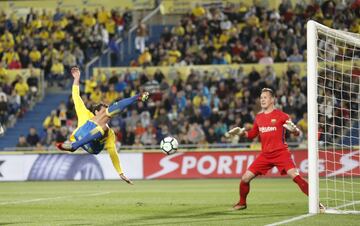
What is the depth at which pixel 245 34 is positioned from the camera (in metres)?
34.4

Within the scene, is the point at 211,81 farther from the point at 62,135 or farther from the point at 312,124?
the point at 312,124

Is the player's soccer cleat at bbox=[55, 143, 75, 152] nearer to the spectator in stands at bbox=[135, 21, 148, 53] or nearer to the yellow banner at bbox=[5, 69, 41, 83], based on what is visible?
the yellow banner at bbox=[5, 69, 41, 83]

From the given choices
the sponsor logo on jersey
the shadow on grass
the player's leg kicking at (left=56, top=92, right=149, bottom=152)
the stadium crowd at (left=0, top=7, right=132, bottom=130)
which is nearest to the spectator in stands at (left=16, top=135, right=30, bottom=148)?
the stadium crowd at (left=0, top=7, right=132, bottom=130)

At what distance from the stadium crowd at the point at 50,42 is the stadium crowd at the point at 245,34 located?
2771mm

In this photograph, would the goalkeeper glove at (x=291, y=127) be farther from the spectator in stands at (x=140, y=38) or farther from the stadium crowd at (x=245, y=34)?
the spectator in stands at (x=140, y=38)

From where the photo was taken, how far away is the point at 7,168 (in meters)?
30.0

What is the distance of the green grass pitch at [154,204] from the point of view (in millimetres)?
13852

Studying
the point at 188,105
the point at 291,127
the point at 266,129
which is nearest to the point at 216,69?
the point at 188,105

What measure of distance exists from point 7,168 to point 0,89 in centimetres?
610

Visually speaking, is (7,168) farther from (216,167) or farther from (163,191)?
(163,191)

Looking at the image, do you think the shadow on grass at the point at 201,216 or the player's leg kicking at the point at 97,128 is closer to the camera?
the shadow on grass at the point at 201,216

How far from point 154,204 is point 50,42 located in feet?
69.5

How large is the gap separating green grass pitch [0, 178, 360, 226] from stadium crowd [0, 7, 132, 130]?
9.90 m

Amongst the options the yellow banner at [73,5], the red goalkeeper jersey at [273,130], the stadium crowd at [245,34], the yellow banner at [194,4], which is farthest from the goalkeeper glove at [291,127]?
the yellow banner at [73,5]
